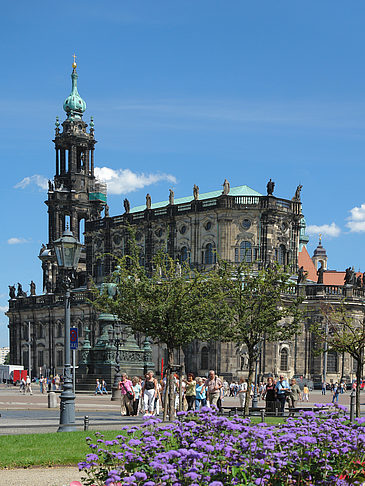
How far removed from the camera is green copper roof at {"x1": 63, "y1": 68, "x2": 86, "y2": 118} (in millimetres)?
110188

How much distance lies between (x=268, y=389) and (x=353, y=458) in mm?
16784

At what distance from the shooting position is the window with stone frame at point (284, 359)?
2975 inches

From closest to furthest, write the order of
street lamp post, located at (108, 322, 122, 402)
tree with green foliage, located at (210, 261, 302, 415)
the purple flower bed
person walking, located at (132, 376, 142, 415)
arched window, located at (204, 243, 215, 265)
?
the purple flower bed, person walking, located at (132, 376, 142, 415), tree with green foliage, located at (210, 261, 302, 415), street lamp post, located at (108, 322, 122, 402), arched window, located at (204, 243, 215, 265)

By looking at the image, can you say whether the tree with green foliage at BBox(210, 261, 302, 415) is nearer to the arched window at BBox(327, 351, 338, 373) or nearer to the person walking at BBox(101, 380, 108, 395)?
the person walking at BBox(101, 380, 108, 395)

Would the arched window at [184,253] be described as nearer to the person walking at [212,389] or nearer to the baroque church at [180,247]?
the baroque church at [180,247]

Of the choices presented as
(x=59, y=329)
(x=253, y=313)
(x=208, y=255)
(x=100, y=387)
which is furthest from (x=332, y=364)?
(x=253, y=313)

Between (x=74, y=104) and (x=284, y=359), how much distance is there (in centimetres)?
5359

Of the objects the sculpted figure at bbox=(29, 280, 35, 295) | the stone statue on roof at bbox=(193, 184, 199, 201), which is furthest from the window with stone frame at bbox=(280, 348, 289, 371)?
the sculpted figure at bbox=(29, 280, 35, 295)

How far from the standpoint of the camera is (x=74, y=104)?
362 feet

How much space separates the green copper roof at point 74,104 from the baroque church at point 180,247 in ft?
0.49

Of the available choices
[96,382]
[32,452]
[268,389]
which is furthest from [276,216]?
[32,452]

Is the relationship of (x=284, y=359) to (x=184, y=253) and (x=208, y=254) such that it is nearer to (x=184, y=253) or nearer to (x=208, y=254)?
(x=208, y=254)

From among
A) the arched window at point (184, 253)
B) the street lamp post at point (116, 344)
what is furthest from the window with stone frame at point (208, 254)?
the street lamp post at point (116, 344)

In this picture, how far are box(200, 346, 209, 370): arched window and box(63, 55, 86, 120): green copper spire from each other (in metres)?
48.0
